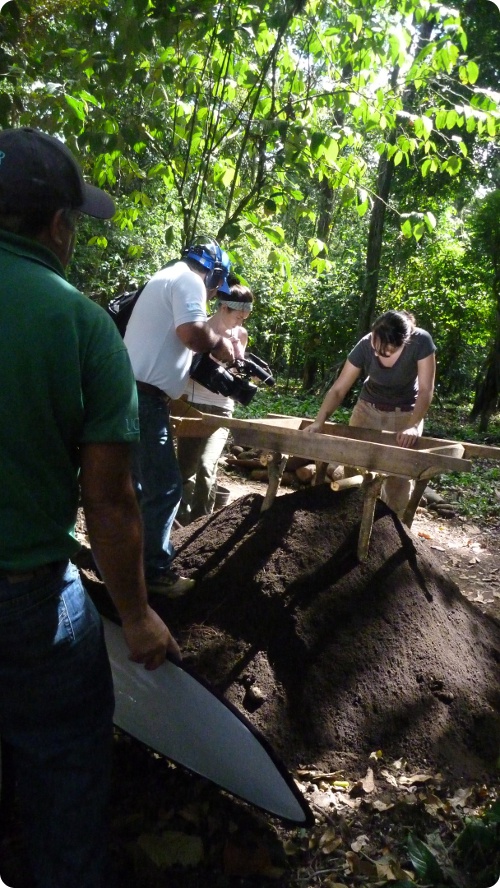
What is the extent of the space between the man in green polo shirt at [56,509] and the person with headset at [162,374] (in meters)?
1.62

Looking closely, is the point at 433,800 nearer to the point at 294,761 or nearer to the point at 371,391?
the point at 294,761

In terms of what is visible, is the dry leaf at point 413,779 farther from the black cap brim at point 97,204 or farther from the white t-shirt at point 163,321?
the black cap brim at point 97,204

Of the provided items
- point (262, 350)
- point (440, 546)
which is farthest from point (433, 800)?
point (262, 350)

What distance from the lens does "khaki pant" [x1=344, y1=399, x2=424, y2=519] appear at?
4.54 meters

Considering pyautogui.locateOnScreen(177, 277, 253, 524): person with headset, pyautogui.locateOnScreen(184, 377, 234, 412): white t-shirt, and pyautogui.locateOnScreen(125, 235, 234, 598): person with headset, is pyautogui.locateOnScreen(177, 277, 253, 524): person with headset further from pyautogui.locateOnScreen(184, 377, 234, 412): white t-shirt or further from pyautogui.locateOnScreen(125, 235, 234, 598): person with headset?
pyautogui.locateOnScreen(125, 235, 234, 598): person with headset

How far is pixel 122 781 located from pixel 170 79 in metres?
3.81

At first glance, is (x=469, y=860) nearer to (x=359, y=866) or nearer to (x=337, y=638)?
(x=359, y=866)

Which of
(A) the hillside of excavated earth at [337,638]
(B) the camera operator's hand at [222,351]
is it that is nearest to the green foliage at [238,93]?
(B) the camera operator's hand at [222,351]

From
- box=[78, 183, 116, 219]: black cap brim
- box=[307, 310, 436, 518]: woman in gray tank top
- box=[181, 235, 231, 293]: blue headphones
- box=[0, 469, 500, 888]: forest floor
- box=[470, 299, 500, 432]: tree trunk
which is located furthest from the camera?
box=[470, 299, 500, 432]: tree trunk

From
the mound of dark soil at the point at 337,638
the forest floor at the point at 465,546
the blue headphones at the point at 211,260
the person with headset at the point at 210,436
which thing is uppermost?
the blue headphones at the point at 211,260

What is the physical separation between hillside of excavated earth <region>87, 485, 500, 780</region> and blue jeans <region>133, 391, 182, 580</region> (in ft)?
0.74

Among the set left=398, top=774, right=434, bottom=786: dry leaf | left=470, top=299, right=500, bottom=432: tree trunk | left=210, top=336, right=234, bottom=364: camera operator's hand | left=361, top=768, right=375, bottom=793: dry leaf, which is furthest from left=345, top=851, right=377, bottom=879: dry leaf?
left=470, top=299, right=500, bottom=432: tree trunk

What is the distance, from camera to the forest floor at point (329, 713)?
2242 millimetres

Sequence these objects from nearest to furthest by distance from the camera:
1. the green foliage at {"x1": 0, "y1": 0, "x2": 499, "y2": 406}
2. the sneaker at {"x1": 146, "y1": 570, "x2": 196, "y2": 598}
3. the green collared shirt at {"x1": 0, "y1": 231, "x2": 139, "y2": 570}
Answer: the green collared shirt at {"x1": 0, "y1": 231, "x2": 139, "y2": 570}
the sneaker at {"x1": 146, "y1": 570, "x2": 196, "y2": 598}
the green foliage at {"x1": 0, "y1": 0, "x2": 499, "y2": 406}
